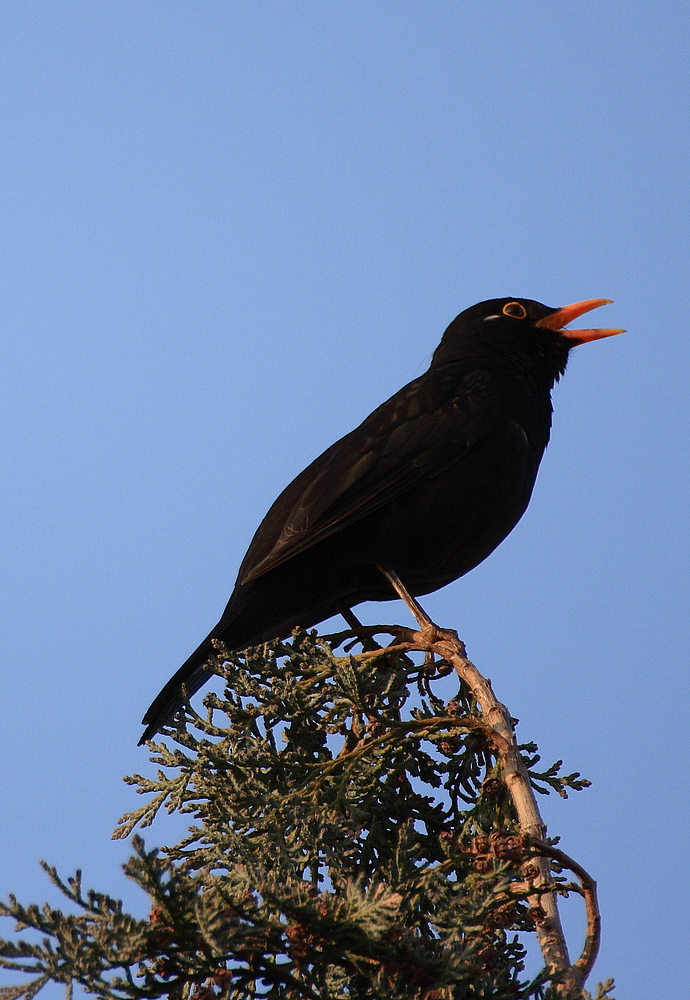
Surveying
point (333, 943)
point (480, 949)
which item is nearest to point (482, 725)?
point (480, 949)

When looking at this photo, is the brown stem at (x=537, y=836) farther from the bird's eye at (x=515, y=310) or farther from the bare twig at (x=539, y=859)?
the bird's eye at (x=515, y=310)

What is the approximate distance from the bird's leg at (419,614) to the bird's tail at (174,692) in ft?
2.75

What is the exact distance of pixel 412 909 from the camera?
276cm

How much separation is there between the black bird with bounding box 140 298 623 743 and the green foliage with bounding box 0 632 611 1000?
624mm

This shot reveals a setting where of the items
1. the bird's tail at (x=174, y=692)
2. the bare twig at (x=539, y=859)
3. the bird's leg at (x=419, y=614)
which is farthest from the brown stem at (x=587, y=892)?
the bird's tail at (x=174, y=692)

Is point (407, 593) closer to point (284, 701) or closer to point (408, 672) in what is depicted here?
point (408, 672)

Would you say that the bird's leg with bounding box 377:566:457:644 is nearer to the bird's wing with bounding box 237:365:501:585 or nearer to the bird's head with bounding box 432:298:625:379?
the bird's wing with bounding box 237:365:501:585

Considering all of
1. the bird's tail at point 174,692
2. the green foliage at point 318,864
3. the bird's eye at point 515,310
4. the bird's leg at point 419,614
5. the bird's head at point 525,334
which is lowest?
the green foliage at point 318,864

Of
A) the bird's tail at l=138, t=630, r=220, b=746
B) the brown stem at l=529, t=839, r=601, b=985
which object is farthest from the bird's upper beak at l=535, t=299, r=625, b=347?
the brown stem at l=529, t=839, r=601, b=985

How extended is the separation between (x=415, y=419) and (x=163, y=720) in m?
1.75

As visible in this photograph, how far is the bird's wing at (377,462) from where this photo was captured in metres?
4.39

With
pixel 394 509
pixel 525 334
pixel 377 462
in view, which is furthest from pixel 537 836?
pixel 525 334

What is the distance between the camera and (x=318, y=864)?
294 centimetres

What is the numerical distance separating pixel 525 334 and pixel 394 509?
165 cm
